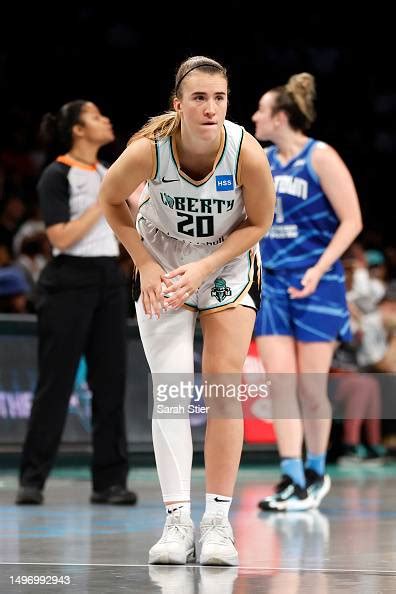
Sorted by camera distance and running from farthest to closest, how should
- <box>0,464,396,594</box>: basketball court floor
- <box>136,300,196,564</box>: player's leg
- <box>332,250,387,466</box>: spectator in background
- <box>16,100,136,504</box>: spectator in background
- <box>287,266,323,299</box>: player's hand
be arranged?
<box>332,250,387,466</box>: spectator in background → <box>16,100,136,504</box>: spectator in background → <box>287,266,323,299</box>: player's hand → <box>136,300,196,564</box>: player's leg → <box>0,464,396,594</box>: basketball court floor

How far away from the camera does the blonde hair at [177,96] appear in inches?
161

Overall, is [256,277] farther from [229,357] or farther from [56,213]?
[56,213]

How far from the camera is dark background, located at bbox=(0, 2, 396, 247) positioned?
14.7 m

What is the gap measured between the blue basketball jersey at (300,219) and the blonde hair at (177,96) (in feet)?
6.90

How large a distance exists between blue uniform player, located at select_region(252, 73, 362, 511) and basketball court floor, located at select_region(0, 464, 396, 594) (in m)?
0.34

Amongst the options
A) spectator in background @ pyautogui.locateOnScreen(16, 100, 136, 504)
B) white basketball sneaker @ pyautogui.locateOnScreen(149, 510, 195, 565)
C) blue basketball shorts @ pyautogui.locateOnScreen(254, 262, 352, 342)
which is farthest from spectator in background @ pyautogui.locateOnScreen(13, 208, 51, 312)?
white basketball sneaker @ pyautogui.locateOnScreen(149, 510, 195, 565)

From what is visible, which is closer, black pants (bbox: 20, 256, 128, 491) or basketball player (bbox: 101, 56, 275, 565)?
basketball player (bbox: 101, 56, 275, 565)

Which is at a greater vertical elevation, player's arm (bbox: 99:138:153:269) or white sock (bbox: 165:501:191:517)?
player's arm (bbox: 99:138:153:269)

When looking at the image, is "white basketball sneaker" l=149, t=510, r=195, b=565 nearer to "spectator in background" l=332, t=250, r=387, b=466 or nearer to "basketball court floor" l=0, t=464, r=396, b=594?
"basketball court floor" l=0, t=464, r=396, b=594

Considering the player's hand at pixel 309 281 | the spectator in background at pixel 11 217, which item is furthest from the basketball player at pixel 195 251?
the spectator in background at pixel 11 217

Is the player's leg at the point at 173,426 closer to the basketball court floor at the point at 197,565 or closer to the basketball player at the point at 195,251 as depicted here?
the basketball player at the point at 195,251

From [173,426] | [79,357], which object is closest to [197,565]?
[173,426]

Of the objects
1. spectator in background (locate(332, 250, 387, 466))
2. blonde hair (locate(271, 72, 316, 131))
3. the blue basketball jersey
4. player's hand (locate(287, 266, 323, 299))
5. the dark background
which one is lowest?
spectator in background (locate(332, 250, 387, 466))

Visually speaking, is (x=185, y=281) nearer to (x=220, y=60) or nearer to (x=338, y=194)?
(x=338, y=194)
